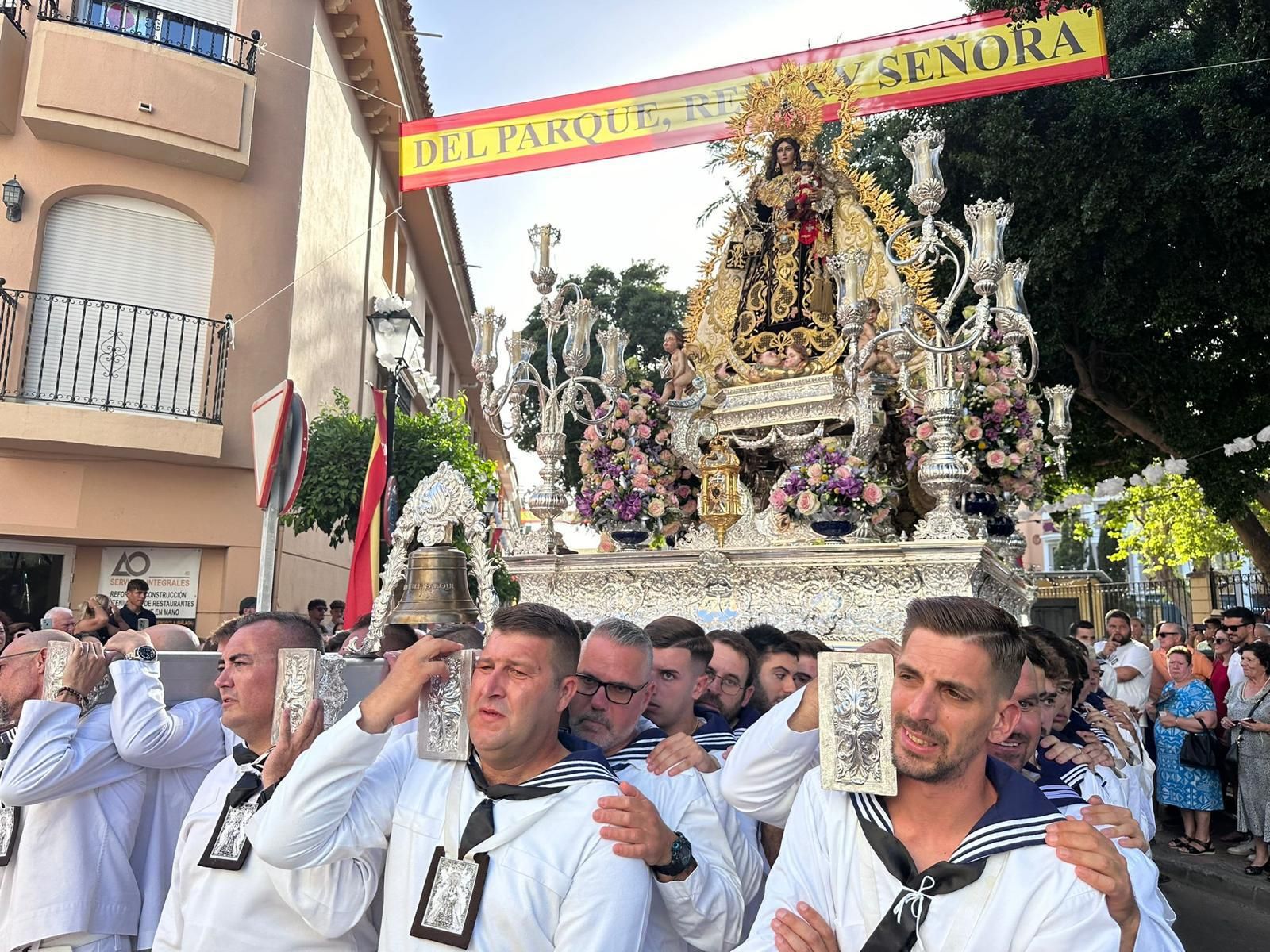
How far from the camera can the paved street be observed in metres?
6.05

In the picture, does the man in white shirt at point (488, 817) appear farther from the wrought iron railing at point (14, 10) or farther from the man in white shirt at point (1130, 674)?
the wrought iron railing at point (14, 10)

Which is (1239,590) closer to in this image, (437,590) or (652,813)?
(437,590)

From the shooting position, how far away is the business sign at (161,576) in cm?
1114

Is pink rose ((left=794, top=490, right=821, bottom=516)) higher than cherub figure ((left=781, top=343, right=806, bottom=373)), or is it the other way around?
cherub figure ((left=781, top=343, right=806, bottom=373))

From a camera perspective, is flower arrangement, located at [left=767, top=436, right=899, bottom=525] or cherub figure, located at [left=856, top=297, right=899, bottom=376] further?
cherub figure, located at [left=856, top=297, right=899, bottom=376]

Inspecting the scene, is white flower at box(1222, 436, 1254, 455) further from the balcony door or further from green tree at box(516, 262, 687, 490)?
the balcony door

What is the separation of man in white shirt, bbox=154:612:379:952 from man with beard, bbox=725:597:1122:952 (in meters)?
1.14

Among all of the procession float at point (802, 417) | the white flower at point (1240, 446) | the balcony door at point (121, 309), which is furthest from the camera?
the white flower at point (1240, 446)

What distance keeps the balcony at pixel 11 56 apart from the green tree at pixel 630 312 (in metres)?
8.74

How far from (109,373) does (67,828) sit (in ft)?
28.3

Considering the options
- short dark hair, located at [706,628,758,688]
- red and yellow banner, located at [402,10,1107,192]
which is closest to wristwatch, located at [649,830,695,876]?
short dark hair, located at [706,628,758,688]

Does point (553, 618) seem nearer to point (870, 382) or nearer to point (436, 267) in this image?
point (870, 382)

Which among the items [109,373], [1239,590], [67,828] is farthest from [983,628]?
[1239,590]

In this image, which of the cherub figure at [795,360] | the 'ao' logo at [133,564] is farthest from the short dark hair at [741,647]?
the 'ao' logo at [133,564]
